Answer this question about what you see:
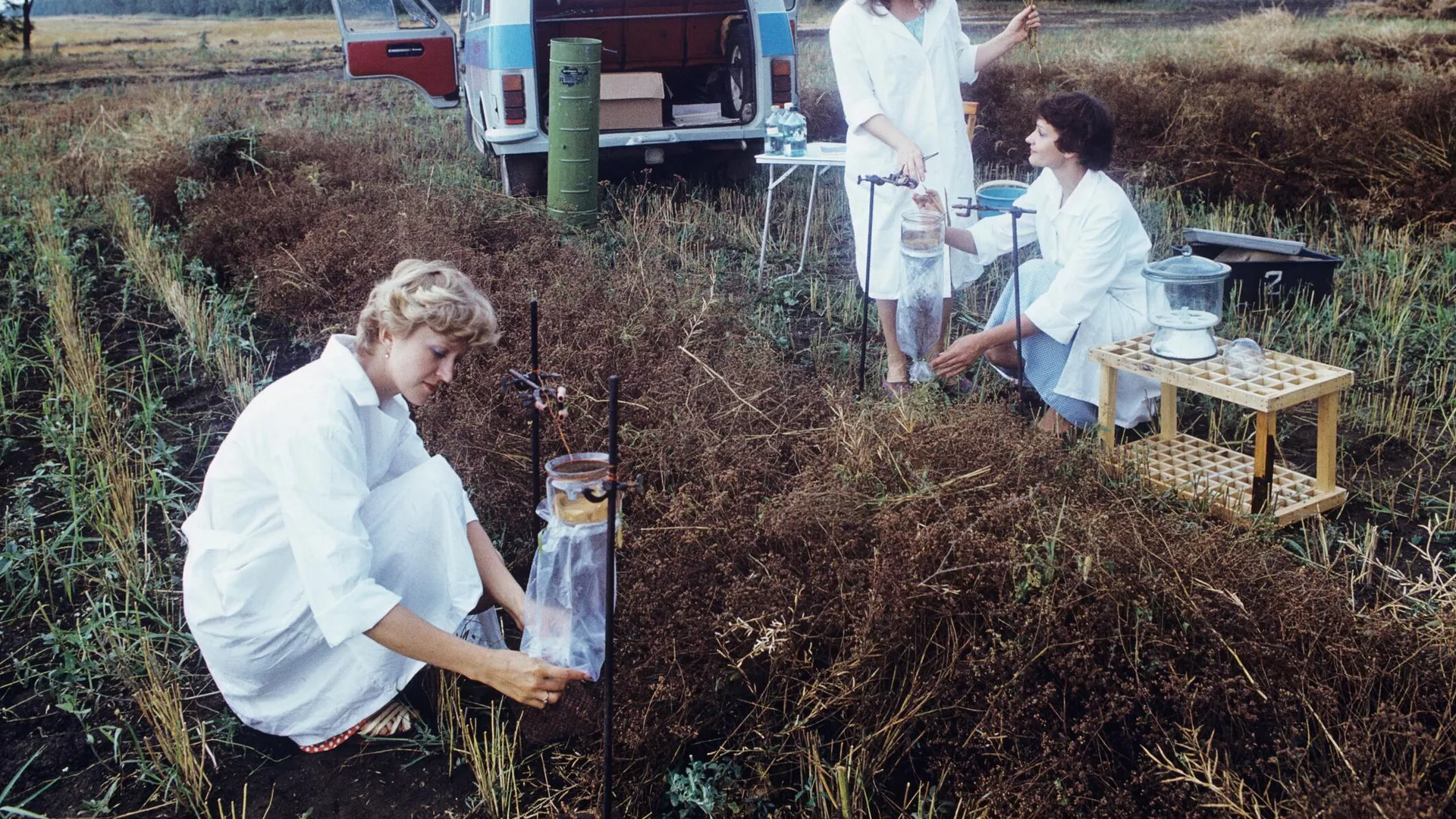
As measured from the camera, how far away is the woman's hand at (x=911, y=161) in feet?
12.8

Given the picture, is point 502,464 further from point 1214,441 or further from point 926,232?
point 1214,441

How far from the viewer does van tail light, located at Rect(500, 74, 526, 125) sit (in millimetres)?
6828

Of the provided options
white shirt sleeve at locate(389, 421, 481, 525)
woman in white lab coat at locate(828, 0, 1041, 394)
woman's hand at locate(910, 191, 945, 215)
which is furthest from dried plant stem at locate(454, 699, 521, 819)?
woman's hand at locate(910, 191, 945, 215)

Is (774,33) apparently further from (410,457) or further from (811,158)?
(410,457)

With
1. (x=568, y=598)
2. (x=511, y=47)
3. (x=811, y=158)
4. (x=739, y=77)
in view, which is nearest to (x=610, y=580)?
(x=568, y=598)

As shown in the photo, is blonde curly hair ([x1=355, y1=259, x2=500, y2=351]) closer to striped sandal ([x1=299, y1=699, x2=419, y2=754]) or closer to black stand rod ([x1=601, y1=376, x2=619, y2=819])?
black stand rod ([x1=601, y1=376, x2=619, y2=819])

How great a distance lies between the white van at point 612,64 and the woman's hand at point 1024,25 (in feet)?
10.8

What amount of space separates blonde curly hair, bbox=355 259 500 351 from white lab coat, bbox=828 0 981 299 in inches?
82.1

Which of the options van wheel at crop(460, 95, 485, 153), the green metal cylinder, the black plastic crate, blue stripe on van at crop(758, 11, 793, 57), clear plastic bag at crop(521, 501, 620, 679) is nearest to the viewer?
clear plastic bag at crop(521, 501, 620, 679)

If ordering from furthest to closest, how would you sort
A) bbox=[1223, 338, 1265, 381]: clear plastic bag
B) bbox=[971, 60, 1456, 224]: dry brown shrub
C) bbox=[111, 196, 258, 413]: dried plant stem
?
1. bbox=[971, 60, 1456, 224]: dry brown shrub
2. bbox=[111, 196, 258, 413]: dried plant stem
3. bbox=[1223, 338, 1265, 381]: clear plastic bag

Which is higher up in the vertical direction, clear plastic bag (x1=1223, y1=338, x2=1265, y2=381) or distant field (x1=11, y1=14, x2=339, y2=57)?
distant field (x1=11, y1=14, x2=339, y2=57)

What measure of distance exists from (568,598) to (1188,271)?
7.21 feet

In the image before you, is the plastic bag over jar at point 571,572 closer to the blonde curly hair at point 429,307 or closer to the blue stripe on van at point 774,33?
the blonde curly hair at point 429,307

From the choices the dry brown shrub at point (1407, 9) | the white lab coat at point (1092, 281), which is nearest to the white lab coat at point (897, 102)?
the white lab coat at point (1092, 281)
